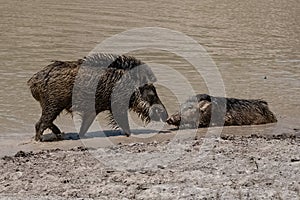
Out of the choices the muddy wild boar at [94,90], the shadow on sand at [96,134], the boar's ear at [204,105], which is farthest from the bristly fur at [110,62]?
the boar's ear at [204,105]

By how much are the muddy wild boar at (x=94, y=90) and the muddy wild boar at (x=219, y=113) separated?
1.00m

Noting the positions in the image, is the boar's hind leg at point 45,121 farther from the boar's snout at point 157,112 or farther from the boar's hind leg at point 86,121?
the boar's snout at point 157,112

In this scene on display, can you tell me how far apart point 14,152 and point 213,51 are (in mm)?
10384

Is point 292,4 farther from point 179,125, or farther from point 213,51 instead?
point 179,125

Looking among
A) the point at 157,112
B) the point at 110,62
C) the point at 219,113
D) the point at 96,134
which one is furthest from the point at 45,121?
the point at 219,113

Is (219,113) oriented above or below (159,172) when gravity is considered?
below

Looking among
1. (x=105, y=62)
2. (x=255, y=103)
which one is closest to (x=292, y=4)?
(x=255, y=103)

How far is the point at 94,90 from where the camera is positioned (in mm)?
9148

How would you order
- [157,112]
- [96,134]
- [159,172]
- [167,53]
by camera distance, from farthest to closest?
1. [167,53]
2. [96,134]
3. [157,112]
4. [159,172]

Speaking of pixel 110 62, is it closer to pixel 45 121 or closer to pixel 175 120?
pixel 45 121

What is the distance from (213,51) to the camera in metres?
18.2

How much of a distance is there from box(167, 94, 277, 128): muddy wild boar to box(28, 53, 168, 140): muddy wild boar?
1.00 m

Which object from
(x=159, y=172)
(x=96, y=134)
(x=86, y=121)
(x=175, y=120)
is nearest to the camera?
(x=159, y=172)

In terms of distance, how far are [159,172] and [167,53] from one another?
1100cm
